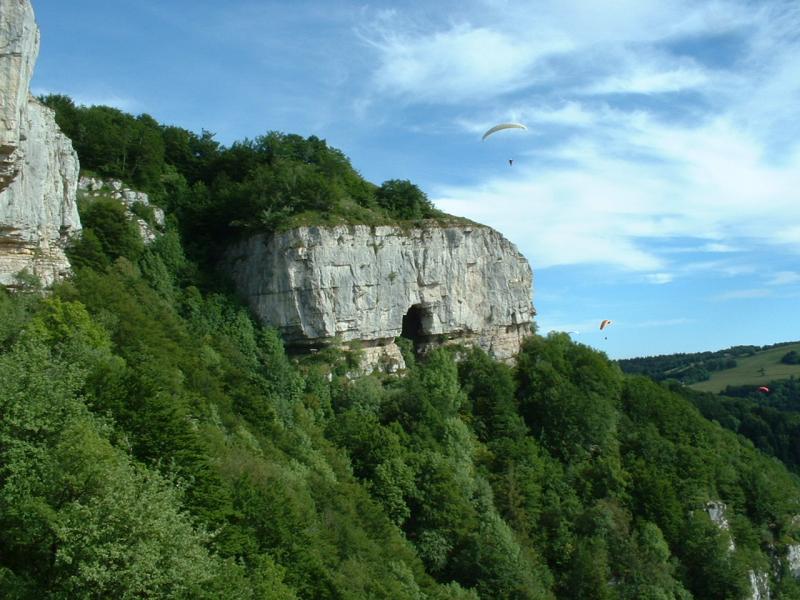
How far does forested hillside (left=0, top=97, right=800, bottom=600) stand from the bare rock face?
4.49 feet

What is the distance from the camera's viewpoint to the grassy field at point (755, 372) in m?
136

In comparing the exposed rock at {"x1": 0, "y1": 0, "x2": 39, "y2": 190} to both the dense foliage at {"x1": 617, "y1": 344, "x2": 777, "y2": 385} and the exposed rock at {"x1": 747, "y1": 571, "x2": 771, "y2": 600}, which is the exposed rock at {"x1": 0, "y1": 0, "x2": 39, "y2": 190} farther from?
the dense foliage at {"x1": 617, "y1": 344, "x2": 777, "y2": 385}

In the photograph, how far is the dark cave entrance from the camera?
151ft

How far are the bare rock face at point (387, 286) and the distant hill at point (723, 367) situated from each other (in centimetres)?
7847

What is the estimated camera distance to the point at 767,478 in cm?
5116

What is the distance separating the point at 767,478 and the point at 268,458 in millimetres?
38032

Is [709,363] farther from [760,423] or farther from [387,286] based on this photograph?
[387,286]

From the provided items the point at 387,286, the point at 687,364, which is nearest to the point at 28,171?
the point at 387,286

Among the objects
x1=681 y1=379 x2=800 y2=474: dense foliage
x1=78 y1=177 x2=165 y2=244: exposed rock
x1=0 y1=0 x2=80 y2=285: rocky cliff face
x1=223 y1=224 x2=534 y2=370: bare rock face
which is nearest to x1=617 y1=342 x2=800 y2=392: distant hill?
x1=681 y1=379 x2=800 y2=474: dense foliage

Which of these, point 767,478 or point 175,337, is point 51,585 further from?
point 767,478

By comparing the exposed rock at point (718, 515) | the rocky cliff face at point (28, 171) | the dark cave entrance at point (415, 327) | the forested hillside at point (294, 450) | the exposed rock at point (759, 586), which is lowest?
the exposed rock at point (759, 586)

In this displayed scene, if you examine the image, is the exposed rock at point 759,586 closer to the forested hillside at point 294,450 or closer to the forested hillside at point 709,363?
the forested hillside at point 294,450

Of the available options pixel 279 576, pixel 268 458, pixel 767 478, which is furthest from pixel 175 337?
pixel 767 478

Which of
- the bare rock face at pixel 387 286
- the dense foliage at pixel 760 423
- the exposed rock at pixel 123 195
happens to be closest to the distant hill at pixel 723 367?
the dense foliage at pixel 760 423
